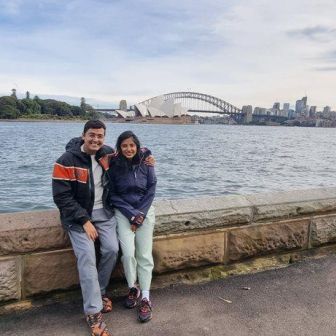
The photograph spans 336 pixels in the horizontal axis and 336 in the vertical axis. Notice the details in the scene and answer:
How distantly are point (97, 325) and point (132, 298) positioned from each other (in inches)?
15.6

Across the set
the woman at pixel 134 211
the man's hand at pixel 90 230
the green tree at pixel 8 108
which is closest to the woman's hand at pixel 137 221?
the woman at pixel 134 211

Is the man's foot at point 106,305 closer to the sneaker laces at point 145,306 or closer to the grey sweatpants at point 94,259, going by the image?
the grey sweatpants at point 94,259

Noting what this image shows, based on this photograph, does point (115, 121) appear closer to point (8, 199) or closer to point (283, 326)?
point (8, 199)

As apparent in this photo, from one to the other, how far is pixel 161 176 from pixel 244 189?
4.03 m

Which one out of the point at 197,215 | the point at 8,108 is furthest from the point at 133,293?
the point at 8,108

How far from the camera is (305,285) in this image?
3.04 metres

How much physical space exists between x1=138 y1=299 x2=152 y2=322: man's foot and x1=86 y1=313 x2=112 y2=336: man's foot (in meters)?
0.23

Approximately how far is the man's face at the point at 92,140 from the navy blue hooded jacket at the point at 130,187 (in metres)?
0.17

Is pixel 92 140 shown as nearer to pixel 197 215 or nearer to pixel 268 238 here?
pixel 197 215

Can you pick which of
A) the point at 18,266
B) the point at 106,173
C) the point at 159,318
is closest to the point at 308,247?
the point at 159,318

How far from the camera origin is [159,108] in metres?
108

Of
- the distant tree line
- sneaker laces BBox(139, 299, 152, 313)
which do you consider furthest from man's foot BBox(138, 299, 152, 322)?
the distant tree line

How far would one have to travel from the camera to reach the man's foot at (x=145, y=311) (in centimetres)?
253

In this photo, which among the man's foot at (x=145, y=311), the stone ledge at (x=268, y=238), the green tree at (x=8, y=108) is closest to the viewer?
the man's foot at (x=145, y=311)
